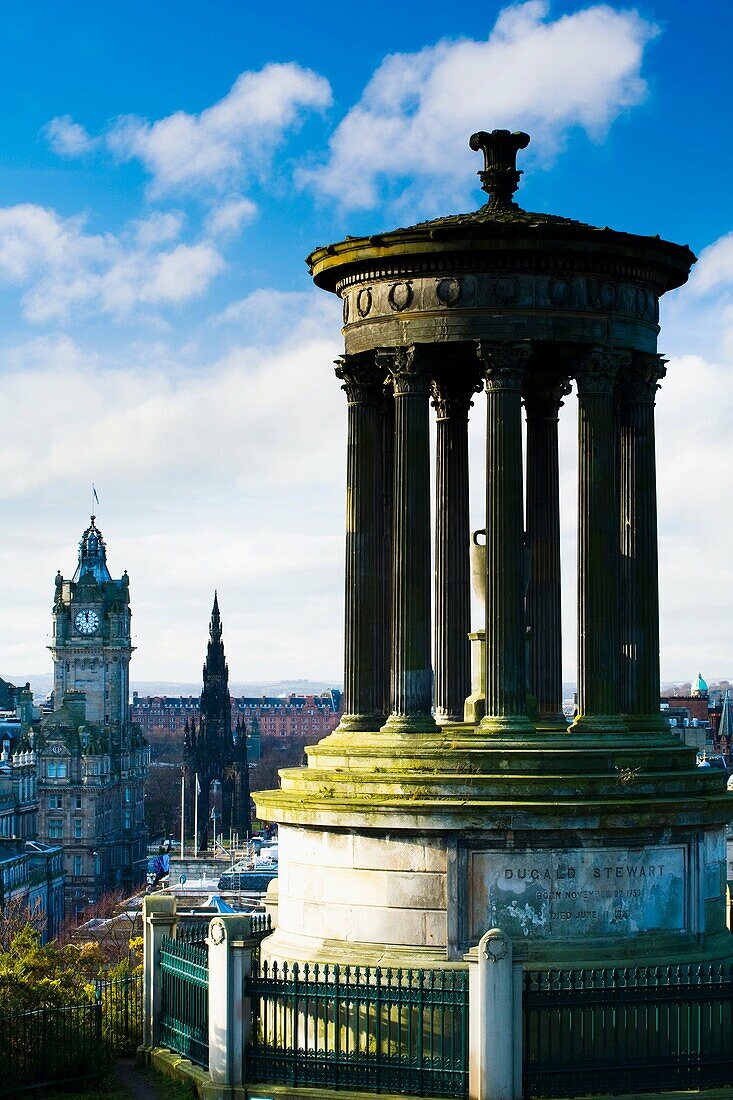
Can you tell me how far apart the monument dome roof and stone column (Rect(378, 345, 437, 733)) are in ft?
5.83

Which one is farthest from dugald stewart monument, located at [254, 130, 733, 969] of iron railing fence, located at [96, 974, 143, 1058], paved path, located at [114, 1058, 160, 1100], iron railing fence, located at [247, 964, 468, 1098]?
iron railing fence, located at [96, 974, 143, 1058]

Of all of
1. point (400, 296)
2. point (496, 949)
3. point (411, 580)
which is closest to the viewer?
point (496, 949)

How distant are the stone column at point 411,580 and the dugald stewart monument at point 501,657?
38mm

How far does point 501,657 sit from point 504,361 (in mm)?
4726

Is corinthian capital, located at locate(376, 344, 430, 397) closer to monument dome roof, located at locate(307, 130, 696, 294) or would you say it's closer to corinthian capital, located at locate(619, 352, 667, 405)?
monument dome roof, located at locate(307, 130, 696, 294)

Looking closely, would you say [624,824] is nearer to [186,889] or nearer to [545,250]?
[545,250]

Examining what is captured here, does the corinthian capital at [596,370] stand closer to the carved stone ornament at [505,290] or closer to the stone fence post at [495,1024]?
the carved stone ornament at [505,290]

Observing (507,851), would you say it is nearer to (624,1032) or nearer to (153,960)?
(624,1032)

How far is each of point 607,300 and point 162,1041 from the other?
14.3 m

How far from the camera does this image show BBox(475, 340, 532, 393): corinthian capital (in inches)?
1364

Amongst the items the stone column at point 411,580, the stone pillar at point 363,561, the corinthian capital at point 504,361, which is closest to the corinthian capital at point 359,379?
the stone pillar at point 363,561

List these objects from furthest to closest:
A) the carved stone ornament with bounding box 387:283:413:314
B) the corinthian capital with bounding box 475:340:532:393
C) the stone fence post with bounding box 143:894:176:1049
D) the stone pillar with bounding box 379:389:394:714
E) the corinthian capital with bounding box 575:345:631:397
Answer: the stone fence post with bounding box 143:894:176:1049 < the stone pillar with bounding box 379:389:394:714 < the carved stone ornament with bounding box 387:283:413:314 < the corinthian capital with bounding box 575:345:631:397 < the corinthian capital with bounding box 475:340:532:393

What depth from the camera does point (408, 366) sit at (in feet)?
115

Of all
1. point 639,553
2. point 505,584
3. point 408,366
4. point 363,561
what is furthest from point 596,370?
point 363,561
